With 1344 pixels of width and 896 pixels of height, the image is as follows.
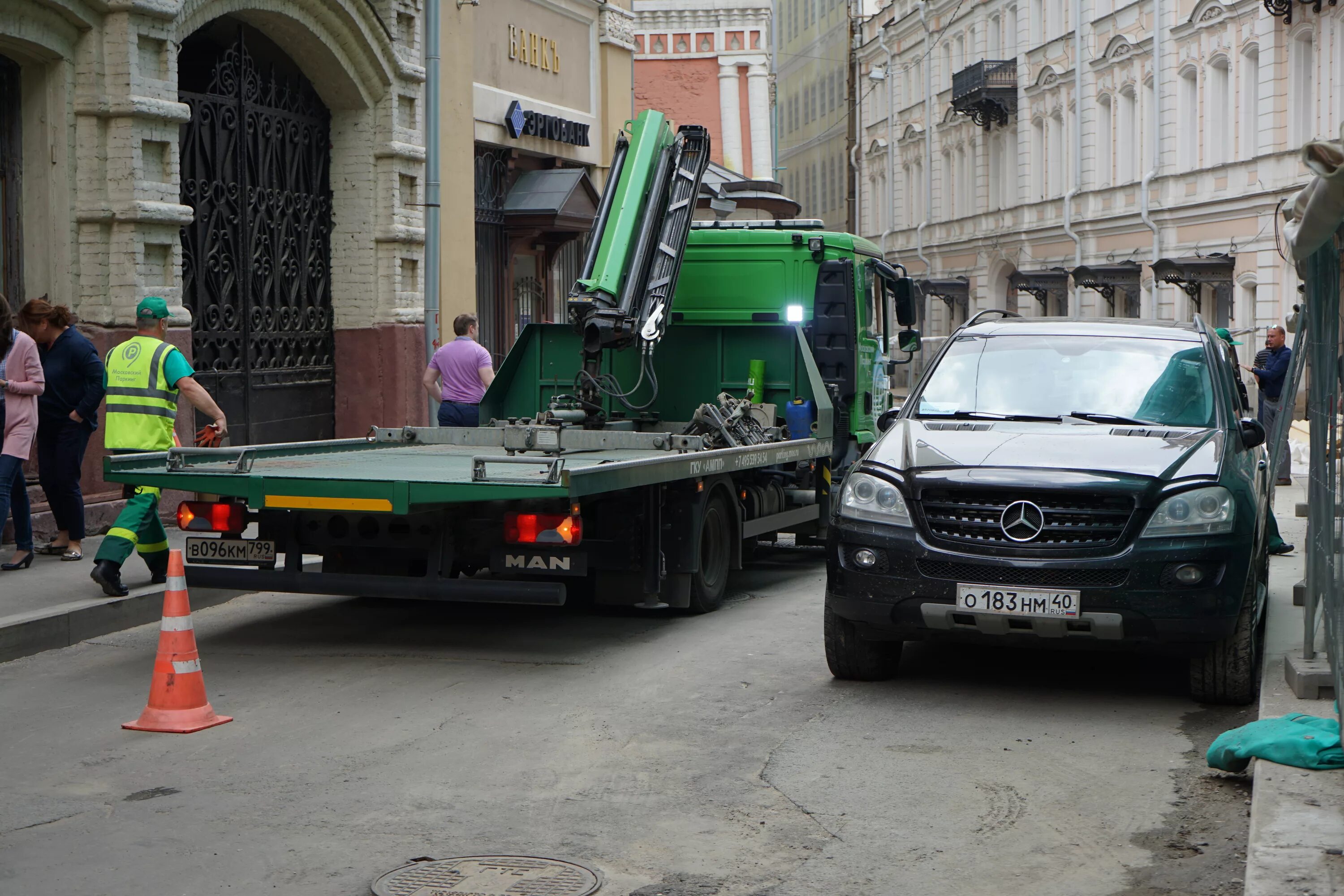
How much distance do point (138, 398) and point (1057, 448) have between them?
531cm

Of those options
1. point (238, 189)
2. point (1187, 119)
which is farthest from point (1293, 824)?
point (1187, 119)

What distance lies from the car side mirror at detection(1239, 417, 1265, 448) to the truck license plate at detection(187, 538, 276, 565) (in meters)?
4.75

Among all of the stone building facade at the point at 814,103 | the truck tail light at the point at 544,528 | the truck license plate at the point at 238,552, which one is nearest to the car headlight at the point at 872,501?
the truck tail light at the point at 544,528

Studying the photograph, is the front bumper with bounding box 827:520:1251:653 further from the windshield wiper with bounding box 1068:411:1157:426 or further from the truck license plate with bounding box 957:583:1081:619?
the windshield wiper with bounding box 1068:411:1157:426

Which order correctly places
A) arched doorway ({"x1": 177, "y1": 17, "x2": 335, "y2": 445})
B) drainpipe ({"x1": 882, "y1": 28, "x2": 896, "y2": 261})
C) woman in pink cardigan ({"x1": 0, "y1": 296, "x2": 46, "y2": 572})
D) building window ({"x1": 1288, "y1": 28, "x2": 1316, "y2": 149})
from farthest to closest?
drainpipe ({"x1": 882, "y1": 28, "x2": 896, "y2": 261}) → building window ({"x1": 1288, "y1": 28, "x2": 1316, "y2": 149}) → arched doorway ({"x1": 177, "y1": 17, "x2": 335, "y2": 445}) → woman in pink cardigan ({"x1": 0, "y1": 296, "x2": 46, "y2": 572})

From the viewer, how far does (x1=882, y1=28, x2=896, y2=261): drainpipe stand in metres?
60.9

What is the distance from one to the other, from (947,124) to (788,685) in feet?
162

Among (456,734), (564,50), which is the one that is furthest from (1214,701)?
(564,50)

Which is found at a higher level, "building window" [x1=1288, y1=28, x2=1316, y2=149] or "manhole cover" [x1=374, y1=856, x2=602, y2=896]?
"building window" [x1=1288, y1=28, x2=1316, y2=149]

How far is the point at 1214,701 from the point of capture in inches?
289

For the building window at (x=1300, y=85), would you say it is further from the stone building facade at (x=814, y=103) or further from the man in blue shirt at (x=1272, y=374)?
the stone building facade at (x=814, y=103)

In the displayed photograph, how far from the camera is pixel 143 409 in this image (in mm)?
9742

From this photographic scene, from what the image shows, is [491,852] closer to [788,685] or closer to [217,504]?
[788,685]

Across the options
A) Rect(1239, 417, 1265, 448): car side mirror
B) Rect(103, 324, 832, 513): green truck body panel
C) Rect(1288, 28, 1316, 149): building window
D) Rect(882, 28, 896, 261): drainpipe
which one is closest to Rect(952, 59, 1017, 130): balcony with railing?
Rect(882, 28, 896, 261): drainpipe
